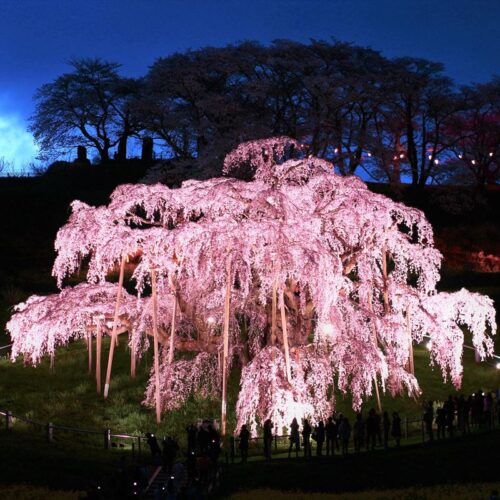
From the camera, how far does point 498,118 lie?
73375 millimetres

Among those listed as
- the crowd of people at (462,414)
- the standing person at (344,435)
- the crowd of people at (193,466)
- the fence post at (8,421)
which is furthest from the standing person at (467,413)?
the fence post at (8,421)

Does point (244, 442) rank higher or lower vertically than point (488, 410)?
lower

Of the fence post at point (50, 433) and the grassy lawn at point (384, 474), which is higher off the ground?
the fence post at point (50, 433)

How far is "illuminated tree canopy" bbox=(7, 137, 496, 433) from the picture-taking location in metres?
23.2

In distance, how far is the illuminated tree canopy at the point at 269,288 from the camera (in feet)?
76.0

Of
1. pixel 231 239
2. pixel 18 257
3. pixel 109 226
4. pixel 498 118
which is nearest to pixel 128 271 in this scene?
pixel 18 257

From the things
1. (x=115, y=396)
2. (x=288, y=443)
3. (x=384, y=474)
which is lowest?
(x=384, y=474)

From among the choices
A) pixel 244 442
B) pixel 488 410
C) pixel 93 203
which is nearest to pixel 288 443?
pixel 244 442

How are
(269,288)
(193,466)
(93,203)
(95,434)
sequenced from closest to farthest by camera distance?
(193,466), (95,434), (269,288), (93,203)

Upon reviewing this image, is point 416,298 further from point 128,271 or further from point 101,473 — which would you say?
point 128,271

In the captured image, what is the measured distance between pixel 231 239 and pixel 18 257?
122 feet

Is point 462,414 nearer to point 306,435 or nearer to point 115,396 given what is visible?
point 306,435

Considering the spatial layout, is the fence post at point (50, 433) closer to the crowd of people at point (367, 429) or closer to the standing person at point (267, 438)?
the crowd of people at point (367, 429)

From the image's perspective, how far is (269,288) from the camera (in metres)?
24.9
